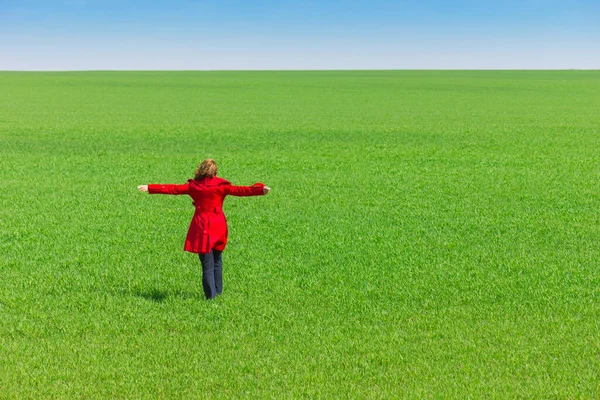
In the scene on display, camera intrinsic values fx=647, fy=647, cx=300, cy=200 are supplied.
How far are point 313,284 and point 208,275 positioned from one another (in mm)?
1682

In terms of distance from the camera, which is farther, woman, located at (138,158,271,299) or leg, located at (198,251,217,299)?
leg, located at (198,251,217,299)

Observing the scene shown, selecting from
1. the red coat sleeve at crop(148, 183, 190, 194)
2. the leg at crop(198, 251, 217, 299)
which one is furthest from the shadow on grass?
the red coat sleeve at crop(148, 183, 190, 194)

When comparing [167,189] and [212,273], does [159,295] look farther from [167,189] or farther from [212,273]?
[167,189]

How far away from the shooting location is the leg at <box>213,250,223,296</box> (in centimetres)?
814

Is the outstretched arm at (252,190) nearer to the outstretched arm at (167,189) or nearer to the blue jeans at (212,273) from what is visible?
the outstretched arm at (167,189)

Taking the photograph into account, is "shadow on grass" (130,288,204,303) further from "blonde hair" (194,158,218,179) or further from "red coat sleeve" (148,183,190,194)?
"blonde hair" (194,158,218,179)

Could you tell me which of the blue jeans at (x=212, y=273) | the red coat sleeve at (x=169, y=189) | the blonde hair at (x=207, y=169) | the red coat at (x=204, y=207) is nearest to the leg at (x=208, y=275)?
the blue jeans at (x=212, y=273)

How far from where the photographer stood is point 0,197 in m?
15.7

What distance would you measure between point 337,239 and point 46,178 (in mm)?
10883

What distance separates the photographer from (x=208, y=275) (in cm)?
811

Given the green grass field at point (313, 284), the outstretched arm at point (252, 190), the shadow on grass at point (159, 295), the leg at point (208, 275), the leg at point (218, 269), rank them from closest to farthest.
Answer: the green grass field at point (313, 284) < the outstretched arm at point (252, 190) < the leg at point (208, 275) < the leg at point (218, 269) < the shadow on grass at point (159, 295)

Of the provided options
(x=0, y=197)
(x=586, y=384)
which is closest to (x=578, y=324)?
(x=586, y=384)

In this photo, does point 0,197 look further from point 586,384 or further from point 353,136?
point 353,136

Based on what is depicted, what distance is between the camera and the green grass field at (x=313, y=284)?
6.31m
